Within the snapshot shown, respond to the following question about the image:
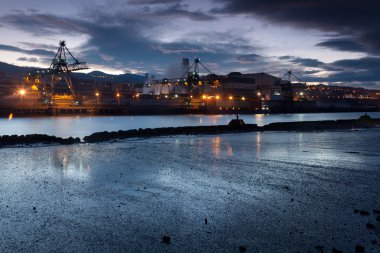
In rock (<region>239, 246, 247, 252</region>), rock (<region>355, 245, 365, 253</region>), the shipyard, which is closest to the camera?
rock (<region>355, 245, 365, 253</region>)

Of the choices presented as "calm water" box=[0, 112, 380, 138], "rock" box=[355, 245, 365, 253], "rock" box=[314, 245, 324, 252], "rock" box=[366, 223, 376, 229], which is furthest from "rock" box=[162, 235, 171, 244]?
"calm water" box=[0, 112, 380, 138]

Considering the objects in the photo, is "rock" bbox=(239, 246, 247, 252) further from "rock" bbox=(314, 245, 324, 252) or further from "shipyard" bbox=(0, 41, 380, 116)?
"shipyard" bbox=(0, 41, 380, 116)

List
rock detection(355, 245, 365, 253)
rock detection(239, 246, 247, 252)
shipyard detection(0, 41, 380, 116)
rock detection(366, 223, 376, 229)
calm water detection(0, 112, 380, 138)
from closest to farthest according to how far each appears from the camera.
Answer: rock detection(355, 245, 365, 253), rock detection(239, 246, 247, 252), rock detection(366, 223, 376, 229), calm water detection(0, 112, 380, 138), shipyard detection(0, 41, 380, 116)

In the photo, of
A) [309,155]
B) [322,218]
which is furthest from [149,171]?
[309,155]

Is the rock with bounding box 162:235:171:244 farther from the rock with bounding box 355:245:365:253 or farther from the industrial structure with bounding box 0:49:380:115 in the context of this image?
the industrial structure with bounding box 0:49:380:115

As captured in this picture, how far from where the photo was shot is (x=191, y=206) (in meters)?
7.77

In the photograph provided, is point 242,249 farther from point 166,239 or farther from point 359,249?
point 359,249

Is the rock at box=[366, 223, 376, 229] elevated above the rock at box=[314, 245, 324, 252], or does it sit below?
above

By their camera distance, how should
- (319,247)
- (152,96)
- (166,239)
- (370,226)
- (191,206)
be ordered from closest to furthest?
(319,247) < (166,239) < (370,226) < (191,206) < (152,96)

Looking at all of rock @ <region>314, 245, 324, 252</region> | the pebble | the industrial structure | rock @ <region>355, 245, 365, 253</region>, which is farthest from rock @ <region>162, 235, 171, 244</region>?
the industrial structure

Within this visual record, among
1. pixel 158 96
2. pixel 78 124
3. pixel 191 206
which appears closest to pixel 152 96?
pixel 158 96

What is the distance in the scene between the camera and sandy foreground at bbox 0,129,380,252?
567 centimetres

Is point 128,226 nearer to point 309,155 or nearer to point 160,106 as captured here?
point 309,155

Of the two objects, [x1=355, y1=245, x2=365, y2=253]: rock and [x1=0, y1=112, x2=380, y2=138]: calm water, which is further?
[x1=0, y1=112, x2=380, y2=138]: calm water
